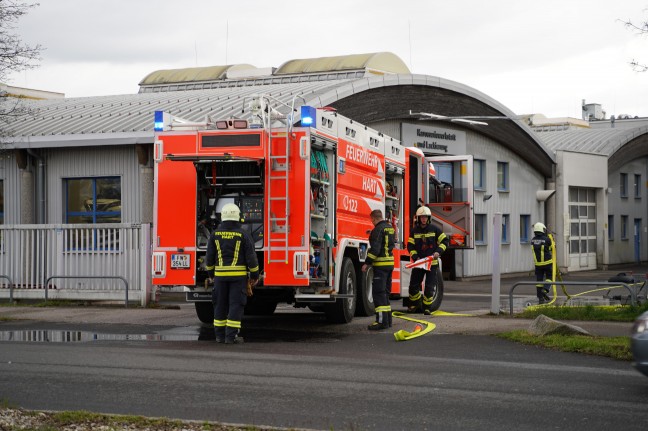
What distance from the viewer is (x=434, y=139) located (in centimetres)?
3628

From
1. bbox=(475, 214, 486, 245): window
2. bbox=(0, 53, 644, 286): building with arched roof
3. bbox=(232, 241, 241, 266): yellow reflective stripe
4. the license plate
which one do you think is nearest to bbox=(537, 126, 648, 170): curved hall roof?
Result: bbox=(0, 53, 644, 286): building with arched roof

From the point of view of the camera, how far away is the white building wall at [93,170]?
26.0m

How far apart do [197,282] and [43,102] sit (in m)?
20.7

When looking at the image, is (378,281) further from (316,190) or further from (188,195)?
(188,195)

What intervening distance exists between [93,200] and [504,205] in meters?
20.0

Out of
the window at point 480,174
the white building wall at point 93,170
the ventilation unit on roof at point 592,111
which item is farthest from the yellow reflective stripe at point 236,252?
the ventilation unit on roof at point 592,111

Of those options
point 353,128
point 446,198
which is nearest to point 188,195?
point 353,128

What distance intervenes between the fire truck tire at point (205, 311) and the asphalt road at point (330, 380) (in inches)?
57.5

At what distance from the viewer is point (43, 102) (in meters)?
34.2

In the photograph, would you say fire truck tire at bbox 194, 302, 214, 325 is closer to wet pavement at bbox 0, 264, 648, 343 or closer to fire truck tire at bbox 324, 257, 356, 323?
wet pavement at bbox 0, 264, 648, 343

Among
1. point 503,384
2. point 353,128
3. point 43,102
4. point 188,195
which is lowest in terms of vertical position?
point 503,384

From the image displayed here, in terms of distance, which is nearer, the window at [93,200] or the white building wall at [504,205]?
the window at [93,200]

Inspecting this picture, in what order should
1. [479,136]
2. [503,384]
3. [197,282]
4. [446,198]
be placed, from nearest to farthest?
1. [503,384]
2. [197,282]
3. [446,198]
4. [479,136]

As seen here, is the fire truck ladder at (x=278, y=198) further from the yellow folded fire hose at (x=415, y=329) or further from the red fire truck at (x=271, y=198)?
the yellow folded fire hose at (x=415, y=329)
